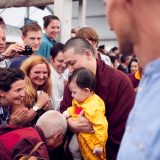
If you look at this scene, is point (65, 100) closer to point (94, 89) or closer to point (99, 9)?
point (94, 89)

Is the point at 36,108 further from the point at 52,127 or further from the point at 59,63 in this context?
the point at 59,63

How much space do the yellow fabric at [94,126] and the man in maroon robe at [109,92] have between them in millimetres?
52

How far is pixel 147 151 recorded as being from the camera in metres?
0.72

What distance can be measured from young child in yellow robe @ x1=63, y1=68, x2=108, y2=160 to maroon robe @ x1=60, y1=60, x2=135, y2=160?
2.6 inches

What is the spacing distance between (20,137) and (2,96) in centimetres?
59

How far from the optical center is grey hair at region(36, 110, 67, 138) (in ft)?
8.30

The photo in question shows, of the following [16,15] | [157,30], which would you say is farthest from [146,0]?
[16,15]

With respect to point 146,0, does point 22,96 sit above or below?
below

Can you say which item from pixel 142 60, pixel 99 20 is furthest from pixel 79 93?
pixel 99 20

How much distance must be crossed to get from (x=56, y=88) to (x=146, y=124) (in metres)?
2.69

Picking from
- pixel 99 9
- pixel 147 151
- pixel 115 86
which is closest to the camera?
pixel 147 151

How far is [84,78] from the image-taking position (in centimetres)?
266

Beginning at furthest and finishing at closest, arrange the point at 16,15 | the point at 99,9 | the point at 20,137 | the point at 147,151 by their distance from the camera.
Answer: the point at 99,9 → the point at 16,15 → the point at 20,137 → the point at 147,151

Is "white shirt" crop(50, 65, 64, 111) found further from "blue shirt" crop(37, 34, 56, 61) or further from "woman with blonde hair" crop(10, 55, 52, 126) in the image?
"blue shirt" crop(37, 34, 56, 61)
